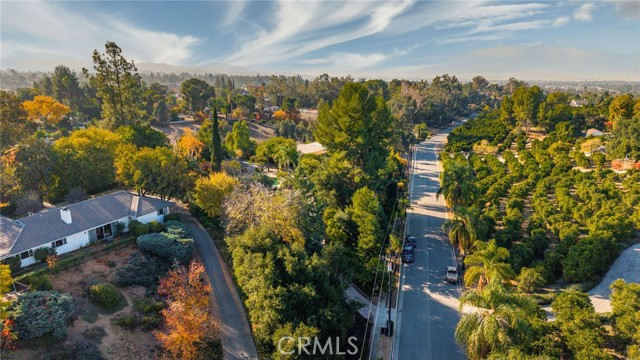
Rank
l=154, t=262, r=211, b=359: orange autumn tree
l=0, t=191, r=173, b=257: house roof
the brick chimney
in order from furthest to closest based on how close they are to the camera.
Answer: the brick chimney → l=0, t=191, r=173, b=257: house roof → l=154, t=262, r=211, b=359: orange autumn tree

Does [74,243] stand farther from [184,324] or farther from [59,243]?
[184,324]

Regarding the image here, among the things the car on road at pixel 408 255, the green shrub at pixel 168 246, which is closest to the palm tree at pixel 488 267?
the car on road at pixel 408 255

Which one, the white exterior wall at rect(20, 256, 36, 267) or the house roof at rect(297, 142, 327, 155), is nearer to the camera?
the white exterior wall at rect(20, 256, 36, 267)

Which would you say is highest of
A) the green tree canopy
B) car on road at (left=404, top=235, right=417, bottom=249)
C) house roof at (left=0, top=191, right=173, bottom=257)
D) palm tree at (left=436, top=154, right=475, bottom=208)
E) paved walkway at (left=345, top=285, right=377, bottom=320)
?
the green tree canopy

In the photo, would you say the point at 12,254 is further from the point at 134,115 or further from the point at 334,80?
the point at 334,80

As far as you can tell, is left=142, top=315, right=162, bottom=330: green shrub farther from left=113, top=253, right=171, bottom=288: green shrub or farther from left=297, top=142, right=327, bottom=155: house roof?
left=297, top=142, right=327, bottom=155: house roof

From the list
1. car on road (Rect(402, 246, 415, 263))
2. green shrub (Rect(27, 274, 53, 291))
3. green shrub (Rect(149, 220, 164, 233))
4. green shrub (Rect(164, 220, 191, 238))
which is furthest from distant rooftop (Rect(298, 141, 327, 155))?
green shrub (Rect(27, 274, 53, 291))

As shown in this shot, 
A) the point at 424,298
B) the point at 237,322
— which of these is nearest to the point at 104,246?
the point at 237,322

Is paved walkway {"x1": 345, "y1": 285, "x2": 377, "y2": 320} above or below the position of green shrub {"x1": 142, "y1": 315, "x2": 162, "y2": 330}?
below
